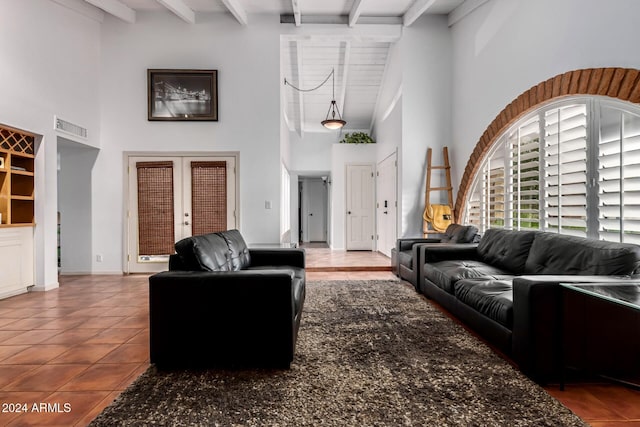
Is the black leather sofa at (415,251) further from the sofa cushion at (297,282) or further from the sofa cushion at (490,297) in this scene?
the sofa cushion at (297,282)

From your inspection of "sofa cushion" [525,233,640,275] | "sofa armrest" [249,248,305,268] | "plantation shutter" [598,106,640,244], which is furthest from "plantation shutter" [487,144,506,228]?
"sofa armrest" [249,248,305,268]

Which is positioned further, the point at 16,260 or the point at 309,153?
the point at 309,153

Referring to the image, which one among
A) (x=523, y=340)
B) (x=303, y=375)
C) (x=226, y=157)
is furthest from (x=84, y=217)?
(x=523, y=340)

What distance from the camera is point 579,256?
268 cm

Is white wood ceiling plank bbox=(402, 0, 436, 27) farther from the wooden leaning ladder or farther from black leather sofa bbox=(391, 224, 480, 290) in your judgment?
black leather sofa bbox=(391, 224, 480, 290)

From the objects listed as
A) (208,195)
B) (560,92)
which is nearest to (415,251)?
(560,92)

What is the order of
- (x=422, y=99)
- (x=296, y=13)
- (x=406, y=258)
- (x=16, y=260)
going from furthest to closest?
(x=422, y=99)
(x=296, y=13)
(x=406, y=258)
(x=16, y=260)

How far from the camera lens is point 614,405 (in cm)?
185

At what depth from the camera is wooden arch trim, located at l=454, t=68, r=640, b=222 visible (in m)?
2.76

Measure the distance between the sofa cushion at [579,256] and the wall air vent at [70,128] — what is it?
5.81 metres

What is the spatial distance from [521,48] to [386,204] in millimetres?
3914

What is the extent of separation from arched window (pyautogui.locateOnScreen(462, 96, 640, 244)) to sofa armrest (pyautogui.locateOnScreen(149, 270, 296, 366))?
268cm

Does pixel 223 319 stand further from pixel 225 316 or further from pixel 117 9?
pixel 117 9

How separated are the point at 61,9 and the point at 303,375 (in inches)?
227
